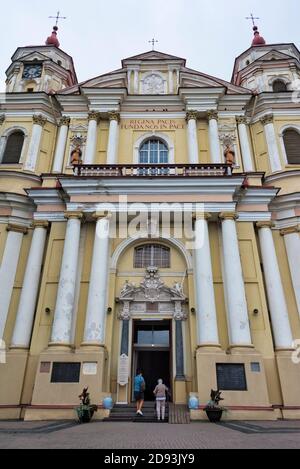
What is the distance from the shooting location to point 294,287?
16.7m

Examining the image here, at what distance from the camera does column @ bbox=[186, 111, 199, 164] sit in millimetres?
20125

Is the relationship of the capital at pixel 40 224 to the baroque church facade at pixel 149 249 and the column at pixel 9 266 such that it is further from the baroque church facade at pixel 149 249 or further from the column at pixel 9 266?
the column at pixel 9 266

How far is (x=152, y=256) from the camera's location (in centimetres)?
1764

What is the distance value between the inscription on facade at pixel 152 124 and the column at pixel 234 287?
8.22m

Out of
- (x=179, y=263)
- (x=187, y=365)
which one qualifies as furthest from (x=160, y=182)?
(x=187, y=365)

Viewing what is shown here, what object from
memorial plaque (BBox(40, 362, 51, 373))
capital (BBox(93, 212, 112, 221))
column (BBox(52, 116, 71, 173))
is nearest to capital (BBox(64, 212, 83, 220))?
capital (BBox(93, 212, 112, 221))

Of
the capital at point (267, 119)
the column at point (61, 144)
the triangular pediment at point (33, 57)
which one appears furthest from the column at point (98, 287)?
the triangular pediment at point (33, 57)

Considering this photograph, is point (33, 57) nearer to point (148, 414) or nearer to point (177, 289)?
point (177, 289)

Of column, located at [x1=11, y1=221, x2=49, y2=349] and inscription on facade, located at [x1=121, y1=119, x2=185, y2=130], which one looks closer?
column, located at [x1=11, y1=221, x2=49, y2=349]

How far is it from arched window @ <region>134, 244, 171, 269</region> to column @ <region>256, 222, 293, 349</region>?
15.0 feet

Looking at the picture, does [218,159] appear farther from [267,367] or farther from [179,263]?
[267,367]

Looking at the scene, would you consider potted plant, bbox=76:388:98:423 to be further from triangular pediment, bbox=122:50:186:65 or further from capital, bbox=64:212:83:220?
triangular pediment, bbox=122:50:186:65

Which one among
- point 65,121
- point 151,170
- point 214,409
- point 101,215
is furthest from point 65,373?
point 65,121

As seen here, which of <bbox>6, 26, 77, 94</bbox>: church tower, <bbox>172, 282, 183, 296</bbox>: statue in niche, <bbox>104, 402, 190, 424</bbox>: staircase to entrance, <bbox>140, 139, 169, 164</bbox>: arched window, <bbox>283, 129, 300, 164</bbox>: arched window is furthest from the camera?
<bbox>6, 26, 77, 94</bbox>: church tower
